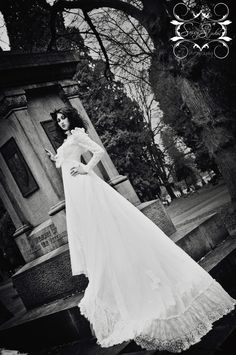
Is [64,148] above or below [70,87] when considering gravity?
below

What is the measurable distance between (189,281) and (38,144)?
3.45 meters

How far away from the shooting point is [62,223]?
→ 5.03 metres

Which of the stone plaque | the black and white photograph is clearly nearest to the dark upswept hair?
the black and white photograph

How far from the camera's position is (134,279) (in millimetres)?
3086

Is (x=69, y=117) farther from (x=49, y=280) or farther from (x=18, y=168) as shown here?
(x=49, y=280)

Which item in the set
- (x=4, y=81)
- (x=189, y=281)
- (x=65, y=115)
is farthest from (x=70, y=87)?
(x=189, y=281)

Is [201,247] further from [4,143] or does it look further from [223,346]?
[4,143]

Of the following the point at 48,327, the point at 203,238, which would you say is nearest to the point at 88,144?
the point at 203,238

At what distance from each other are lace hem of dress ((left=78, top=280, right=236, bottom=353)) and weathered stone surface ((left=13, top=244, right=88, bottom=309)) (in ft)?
4.49

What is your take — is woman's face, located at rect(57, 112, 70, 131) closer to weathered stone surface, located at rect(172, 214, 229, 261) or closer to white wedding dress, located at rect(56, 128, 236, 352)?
white wedding dress, located at rect(56, 128, 236, 352)

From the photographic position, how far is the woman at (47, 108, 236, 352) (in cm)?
283

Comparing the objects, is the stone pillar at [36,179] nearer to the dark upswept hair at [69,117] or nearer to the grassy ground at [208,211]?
the dark upswept hair at [69,117]

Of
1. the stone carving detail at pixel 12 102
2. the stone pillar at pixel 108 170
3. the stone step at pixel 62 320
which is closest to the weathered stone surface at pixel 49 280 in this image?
the stone step at pixel 62 320

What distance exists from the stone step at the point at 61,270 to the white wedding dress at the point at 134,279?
4.22 ft
